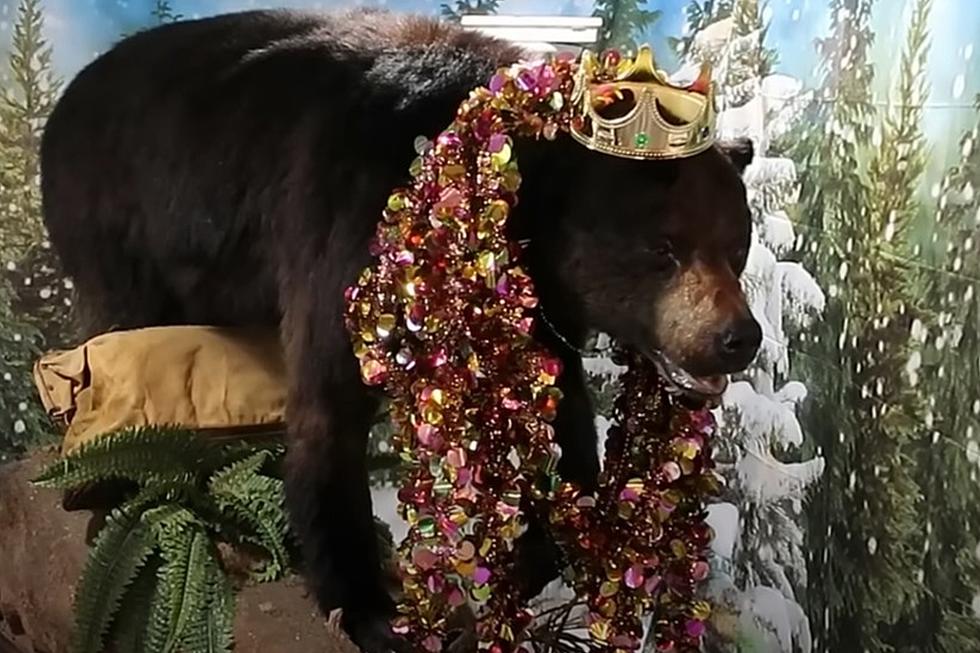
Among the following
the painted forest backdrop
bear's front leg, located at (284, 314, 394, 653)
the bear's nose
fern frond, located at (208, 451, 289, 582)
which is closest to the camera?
the bear's nose

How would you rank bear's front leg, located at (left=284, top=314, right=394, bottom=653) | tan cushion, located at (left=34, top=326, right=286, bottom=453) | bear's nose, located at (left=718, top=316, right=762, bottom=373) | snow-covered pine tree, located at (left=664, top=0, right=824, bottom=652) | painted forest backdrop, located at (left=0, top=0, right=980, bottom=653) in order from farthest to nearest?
snow-covered pine tree, located at (left=664, top=0, right=824, bottom=652) < tan cushion, located at (left=34, top=326, right=286, bottom=453) < bear's front leg, located at (left=284, top=314, right=394, bottom=653) < painted forest backdrop, located at (left=0, top=0, right=980, bottom=653) < bear's nose, located at (left=718, top=316, right=762, bottom=373)

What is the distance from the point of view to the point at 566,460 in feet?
5.63

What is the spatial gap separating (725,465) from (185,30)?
1113 mm

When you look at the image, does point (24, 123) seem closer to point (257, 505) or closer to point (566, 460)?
point (257, 505)

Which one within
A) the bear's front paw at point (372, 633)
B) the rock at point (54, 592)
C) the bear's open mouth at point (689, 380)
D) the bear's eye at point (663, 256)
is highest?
the bear's eye at point (663, 256)

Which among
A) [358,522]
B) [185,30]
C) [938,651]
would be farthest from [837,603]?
[185,30]

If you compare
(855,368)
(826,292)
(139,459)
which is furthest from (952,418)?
(139,459)

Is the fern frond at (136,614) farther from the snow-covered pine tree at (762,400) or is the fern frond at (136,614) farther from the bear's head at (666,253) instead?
the snow-covered pine tree at (762,400)

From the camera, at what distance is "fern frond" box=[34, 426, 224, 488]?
1.67 meters

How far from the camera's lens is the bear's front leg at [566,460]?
164 centimetres

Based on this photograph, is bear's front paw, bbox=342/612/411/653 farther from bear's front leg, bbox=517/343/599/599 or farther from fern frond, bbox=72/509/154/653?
fern frond, bbox=72/509/154/653

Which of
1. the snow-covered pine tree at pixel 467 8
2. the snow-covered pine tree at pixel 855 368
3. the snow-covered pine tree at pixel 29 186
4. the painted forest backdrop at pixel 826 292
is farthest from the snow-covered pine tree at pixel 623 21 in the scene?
the snow-covered pine tree at pixel 29 186

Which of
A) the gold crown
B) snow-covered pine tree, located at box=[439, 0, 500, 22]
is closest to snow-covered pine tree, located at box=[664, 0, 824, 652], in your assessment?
snow-covered pine tree, located at box=[439, 0, 500, 22]

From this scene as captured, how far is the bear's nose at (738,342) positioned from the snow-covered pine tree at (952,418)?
0.25 metres
